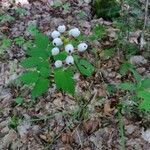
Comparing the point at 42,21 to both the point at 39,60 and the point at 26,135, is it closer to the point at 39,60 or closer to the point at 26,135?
the point at 26,135

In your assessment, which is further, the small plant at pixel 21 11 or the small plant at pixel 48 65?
the small plant at pixel 21 11

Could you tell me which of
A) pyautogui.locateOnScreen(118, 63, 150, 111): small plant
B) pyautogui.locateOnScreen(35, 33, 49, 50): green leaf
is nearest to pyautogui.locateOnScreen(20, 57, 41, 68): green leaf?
pyautogui.locateOnScreen(35, 33, 49, 50): green leaf

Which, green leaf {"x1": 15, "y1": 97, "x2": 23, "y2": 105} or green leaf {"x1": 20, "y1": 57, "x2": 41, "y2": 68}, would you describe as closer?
green leaf {"x1": 20, "y1": 57, "x2": 41, "y2": 68}

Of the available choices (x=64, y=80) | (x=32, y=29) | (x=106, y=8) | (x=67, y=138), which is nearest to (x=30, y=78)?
(x=64, y=80)

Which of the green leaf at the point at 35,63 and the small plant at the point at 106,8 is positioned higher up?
the green leaf at the point at 35,63

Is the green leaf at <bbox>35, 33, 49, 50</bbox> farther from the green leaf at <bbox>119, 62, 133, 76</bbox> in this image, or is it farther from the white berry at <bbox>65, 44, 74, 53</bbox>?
the green leaf at <bbox>119, 62, 133, 76</bbox>

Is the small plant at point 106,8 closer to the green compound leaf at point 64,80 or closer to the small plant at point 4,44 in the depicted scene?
the small plant at point 4,44

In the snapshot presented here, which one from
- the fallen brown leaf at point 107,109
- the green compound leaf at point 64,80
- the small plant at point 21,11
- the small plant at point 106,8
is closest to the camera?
the green compound leaf at point 64,80

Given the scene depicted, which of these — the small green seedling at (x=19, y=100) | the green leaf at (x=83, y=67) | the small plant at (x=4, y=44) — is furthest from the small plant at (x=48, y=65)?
the small plant at (x=4, y=44)

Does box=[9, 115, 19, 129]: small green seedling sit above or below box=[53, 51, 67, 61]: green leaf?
below
